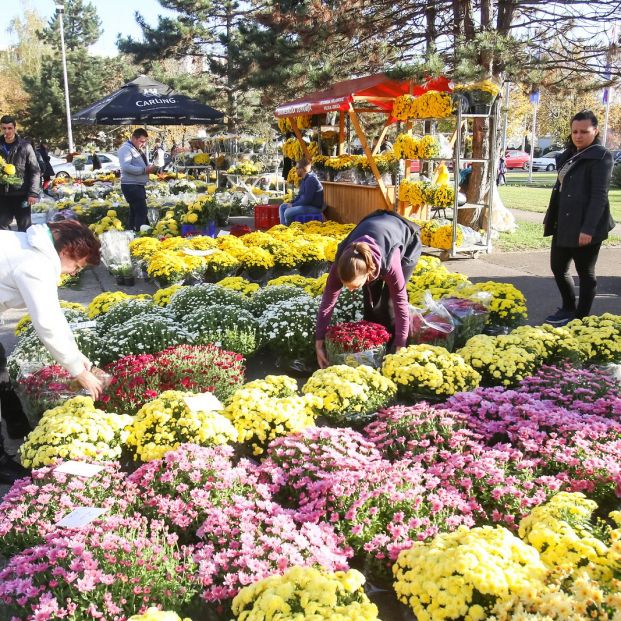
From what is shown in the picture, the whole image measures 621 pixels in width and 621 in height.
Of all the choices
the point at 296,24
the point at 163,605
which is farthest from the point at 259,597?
the point at 296,24

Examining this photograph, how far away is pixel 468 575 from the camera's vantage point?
199 cm

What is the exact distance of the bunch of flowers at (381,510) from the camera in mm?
2551

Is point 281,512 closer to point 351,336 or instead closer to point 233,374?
point 233,374

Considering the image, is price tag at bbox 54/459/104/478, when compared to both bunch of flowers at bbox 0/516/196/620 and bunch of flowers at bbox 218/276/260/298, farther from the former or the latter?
bunch of flowers at bbox 218/276/260/298

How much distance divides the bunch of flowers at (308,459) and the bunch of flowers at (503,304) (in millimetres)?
2694

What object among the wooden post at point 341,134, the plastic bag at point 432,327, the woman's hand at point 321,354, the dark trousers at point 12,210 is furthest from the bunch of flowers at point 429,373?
the wooden post at point 341,134

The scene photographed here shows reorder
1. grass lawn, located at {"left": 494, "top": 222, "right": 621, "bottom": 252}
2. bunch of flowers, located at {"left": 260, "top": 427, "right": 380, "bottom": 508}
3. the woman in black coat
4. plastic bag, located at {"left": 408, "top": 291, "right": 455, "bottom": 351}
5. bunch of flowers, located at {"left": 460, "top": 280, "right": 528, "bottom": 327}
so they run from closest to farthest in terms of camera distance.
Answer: bunch of flowers, located at {"left": 260, "top": 427, "right": 380, "bottom": 508} → plastic bag, located at {"left": 408, "top": 291, "right": 455, "bottom": 351} → bunch of flowers, located at {"left": 460, "top": 280, "right": 528, "bottom": 327} → the woman in black coat → grass lawn, located at {"left": 494, "top": 222, "right": 621, "bottom": 252}

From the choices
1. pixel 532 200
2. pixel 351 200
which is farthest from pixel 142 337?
pixel 532 200

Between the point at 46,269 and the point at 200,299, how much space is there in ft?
8.88

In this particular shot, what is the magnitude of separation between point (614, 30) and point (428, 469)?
31.4 ft

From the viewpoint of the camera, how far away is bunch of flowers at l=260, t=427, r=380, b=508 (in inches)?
115

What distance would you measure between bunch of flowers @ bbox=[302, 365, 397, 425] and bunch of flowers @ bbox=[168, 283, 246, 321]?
1.85 m

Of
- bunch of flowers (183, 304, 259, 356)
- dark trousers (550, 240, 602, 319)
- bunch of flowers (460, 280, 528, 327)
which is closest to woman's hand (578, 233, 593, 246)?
dark trousers (550, 240, 602, 319)

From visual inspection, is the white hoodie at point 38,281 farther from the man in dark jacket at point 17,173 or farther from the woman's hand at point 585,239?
the man in dark jacket at point 17,173
